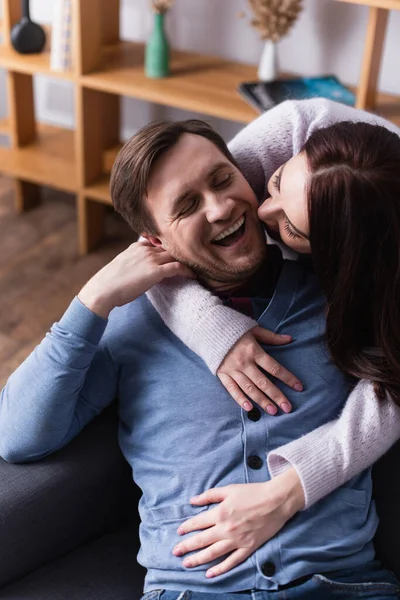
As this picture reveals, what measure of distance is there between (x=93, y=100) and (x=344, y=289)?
5.86ft

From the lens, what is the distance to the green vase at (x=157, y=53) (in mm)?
2594

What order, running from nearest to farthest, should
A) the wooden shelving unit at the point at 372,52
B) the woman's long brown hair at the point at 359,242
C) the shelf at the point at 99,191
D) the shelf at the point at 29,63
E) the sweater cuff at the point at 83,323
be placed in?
1. the woman's long brown hair at the point at 359,242
2. the sweater cuff at the point at 83,323
3. the wooden shelving unit at the point at 372,52
4. the shelf at the point at 29,63
5. the shelf at the point at 99,191

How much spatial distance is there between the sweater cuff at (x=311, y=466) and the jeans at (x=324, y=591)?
0.12 meters

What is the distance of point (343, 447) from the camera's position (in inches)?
48.5

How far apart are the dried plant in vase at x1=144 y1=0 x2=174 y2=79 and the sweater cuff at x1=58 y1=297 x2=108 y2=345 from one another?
5.10ft

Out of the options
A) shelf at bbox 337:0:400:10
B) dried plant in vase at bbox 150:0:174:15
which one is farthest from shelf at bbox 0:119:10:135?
shelf at bbox 337:0:400:10

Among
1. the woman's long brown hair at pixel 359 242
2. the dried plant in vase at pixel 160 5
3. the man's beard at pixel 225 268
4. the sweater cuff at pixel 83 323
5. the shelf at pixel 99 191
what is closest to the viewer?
the woman's long brown hair at pixel 359 242

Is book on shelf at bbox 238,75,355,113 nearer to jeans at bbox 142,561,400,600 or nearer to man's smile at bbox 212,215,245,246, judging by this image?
man's smile at bbox 212,215,245,246

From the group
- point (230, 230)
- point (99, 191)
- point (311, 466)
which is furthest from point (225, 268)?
point (99, 191)

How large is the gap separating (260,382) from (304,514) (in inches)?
8.6

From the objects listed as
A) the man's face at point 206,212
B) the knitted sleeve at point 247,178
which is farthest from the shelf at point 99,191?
the man's face at point 206,212

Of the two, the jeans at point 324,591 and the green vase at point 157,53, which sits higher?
the green vase at point 157,53

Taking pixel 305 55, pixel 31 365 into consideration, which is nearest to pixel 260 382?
pixel 31 365

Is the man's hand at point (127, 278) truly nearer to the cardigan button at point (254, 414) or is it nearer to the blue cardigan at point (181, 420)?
the blue cardigan at point (181, 420)
